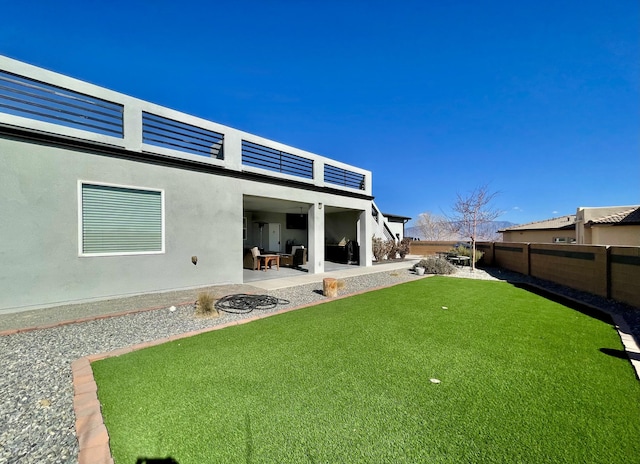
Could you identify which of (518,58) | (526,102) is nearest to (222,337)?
(518,58)

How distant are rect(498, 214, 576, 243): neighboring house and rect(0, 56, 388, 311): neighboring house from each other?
29.2 m

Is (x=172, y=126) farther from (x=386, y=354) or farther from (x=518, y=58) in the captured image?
(x=518, y=58)

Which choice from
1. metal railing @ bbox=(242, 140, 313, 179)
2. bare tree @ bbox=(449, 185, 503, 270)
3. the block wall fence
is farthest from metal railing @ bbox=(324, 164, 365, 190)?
the block wall fence

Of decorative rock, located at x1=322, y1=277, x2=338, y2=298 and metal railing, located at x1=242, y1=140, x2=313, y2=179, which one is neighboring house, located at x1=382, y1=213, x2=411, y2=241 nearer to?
metal railing, located at x1=242, y1=140, x2=313, y2=179

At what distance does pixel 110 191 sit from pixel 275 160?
560cm

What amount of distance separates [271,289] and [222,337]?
3.87 m

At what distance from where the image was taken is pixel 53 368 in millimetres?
3512

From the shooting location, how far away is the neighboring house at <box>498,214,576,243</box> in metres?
25.3

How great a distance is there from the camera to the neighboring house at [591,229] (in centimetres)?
1571

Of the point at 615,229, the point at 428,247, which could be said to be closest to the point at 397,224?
A: the point at 428,247

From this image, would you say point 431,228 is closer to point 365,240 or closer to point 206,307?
point 365,240

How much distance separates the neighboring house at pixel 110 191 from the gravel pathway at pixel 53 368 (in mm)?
1963

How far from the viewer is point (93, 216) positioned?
665 cm

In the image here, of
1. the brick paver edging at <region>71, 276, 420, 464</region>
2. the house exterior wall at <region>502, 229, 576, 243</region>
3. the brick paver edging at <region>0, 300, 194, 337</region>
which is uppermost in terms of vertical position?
the house exterior wall at <region>502, 229, 576, 243</region>
